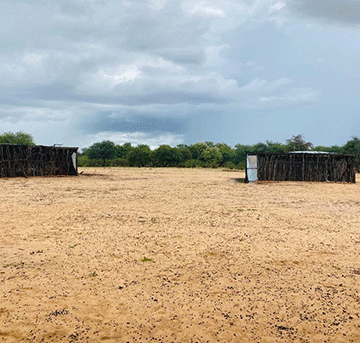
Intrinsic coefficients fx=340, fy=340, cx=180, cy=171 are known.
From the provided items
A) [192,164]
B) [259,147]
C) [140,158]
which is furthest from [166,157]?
[259,147]

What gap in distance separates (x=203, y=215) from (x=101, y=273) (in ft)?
17.3

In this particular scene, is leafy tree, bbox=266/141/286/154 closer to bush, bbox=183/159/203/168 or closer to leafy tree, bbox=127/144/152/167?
bush, bbox=183/159/203/168

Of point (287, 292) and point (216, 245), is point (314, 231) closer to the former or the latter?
point (216, 245)

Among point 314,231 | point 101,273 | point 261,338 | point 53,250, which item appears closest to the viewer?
point 261,338

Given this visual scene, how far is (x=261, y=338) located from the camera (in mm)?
3473

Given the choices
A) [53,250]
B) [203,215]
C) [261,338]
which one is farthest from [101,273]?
[203,215]

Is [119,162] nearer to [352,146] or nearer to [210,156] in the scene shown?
[210,156]

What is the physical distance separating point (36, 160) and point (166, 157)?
1447 inches

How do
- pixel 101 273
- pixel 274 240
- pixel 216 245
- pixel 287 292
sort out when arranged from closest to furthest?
pixel 287 292
pixel 101 273
pixel 216 245
pixel 274 240

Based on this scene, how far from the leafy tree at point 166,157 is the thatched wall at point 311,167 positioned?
127 feet

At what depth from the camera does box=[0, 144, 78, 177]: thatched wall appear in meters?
25.3

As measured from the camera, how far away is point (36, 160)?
26.9m

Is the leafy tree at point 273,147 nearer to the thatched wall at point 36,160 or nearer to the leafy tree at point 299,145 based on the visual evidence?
the leafy tree at point 299,145

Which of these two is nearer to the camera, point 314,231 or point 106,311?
point 106,311
